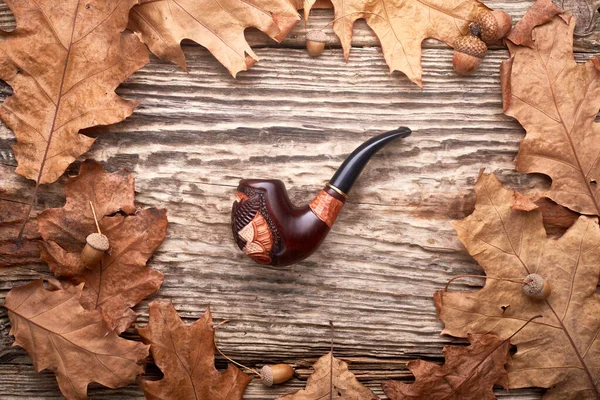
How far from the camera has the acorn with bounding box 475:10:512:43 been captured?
1.67m

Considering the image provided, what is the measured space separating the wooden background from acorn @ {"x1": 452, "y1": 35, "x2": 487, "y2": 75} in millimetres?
50

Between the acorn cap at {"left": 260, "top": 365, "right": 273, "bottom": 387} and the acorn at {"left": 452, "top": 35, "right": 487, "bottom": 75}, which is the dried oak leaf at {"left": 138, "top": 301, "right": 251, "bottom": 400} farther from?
the acorn at {"left": 452, "top": 35, "right": 487, "bottom": 75}

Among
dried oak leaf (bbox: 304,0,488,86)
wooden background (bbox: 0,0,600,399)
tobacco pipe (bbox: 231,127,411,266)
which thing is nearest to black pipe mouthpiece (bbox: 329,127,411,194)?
tobacco pipe (bbox: 231,127,411,266)

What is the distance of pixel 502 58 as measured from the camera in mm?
1760

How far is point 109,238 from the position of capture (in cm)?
168

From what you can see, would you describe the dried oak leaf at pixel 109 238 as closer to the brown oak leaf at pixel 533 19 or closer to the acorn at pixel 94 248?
the acorn at pixel 94 248

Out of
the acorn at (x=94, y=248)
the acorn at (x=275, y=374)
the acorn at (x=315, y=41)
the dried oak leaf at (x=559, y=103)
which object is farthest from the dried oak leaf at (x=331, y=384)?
the acorn at (x=315, y=41)

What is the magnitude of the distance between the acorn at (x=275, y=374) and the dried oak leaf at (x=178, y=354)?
0.15 m

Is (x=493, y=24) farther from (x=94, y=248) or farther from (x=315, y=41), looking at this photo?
(x=94, y=248)

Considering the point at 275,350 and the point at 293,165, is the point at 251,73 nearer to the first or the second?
the point at 293,165

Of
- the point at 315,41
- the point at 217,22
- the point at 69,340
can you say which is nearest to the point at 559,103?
the point at 315,41

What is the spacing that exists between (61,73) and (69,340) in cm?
74

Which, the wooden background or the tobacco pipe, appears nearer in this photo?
the tobacco pipe

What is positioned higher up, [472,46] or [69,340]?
[472,46]
